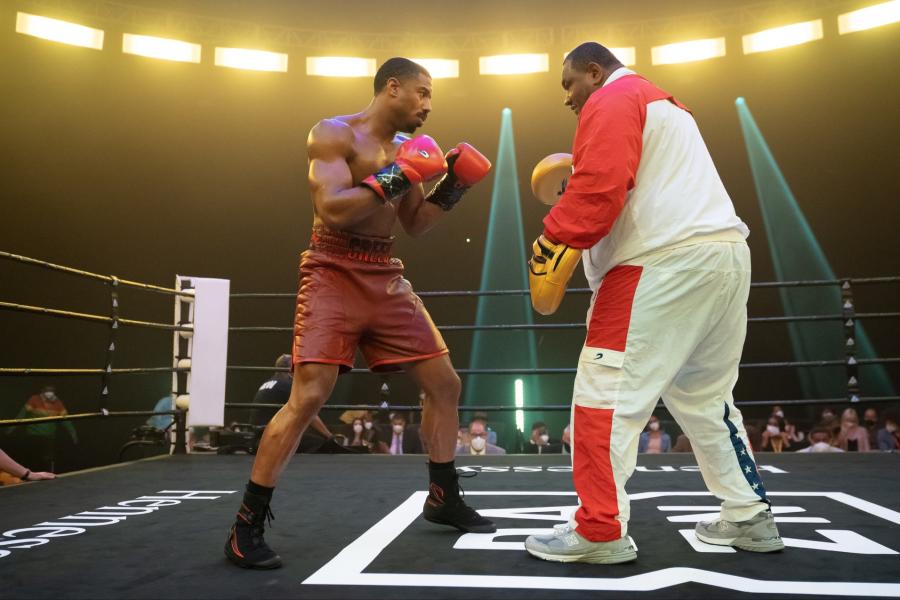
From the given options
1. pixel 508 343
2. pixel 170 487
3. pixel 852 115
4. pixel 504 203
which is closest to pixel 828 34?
pixel 852 115

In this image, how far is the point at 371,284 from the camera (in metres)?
1.67

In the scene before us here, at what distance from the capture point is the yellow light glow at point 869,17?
6.84m

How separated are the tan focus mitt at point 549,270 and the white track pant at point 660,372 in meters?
0.09

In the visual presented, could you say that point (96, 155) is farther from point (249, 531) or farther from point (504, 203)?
point (249, 531)

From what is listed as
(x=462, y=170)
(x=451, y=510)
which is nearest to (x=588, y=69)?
(x=462, y=170)

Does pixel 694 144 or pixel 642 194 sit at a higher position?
pixel 694 144

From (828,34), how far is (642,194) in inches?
289

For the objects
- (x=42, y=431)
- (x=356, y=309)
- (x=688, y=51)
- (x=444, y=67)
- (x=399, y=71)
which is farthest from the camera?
(x=444, y=67)

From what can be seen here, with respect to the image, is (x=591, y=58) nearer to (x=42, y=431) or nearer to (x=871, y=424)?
(x=42, y=431)

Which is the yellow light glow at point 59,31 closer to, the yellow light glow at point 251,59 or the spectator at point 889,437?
the yellow light glow at point 251,59

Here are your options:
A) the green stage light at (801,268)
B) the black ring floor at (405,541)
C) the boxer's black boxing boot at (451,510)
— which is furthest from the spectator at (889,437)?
the boxer's black boxing boot at (451,510)

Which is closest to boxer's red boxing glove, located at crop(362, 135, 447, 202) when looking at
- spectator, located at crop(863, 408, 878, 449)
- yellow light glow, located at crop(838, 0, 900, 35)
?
spectator, located at crop(863, 408, 878, 449)

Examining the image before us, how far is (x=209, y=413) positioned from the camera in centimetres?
353

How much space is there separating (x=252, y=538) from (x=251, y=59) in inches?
299
